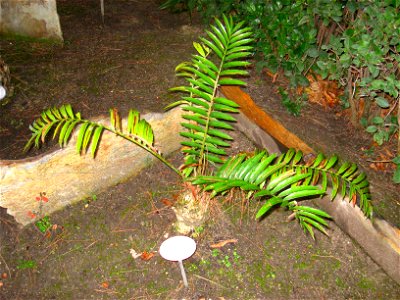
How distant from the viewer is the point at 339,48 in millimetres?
2793

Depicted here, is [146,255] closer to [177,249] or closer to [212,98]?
[177,249]

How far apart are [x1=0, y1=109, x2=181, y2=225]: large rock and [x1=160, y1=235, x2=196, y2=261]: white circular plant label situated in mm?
884

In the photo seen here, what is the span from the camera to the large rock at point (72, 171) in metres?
2.43

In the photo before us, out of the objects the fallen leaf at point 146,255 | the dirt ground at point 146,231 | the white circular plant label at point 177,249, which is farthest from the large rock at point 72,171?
the white circular plant label at point 177,249

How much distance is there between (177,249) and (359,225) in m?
1.28

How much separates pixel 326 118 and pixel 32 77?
252 centimetres

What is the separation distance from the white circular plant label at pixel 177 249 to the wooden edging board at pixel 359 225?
1.14 m

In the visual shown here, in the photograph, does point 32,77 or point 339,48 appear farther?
point 32,77

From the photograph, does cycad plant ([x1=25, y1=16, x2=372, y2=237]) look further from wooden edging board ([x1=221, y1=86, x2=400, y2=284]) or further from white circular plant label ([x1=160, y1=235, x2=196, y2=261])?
white circular plant label ([x1=160, y1=235, x2=196, y2=261])

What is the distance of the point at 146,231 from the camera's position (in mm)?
2691

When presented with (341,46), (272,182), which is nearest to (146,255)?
(272,182)

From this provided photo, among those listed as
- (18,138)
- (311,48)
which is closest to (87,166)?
(18,138)

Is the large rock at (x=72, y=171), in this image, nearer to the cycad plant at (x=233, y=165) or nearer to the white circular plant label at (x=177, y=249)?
the cycad plant at (x=233, y=165)

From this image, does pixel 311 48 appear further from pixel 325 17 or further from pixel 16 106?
pixel 16 106
